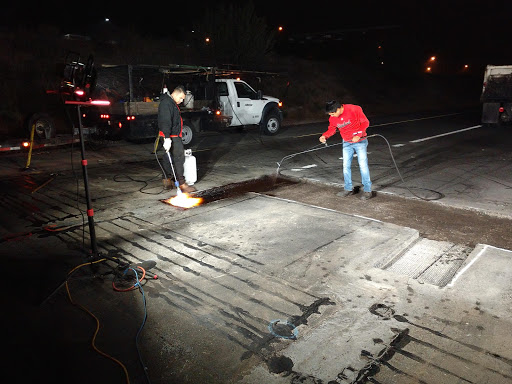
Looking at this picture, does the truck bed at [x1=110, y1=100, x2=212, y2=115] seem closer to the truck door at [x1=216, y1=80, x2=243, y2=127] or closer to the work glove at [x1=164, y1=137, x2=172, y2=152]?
the truck door at [x1=216, y1=80, x2=243, y2=127]

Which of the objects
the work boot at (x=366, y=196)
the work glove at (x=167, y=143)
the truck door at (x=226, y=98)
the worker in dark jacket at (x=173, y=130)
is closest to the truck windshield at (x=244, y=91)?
the truck door at (x=226, y=98)

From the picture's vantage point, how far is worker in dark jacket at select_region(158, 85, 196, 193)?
7.32m

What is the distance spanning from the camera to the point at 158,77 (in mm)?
15234

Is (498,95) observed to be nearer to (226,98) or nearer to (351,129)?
(226,98)

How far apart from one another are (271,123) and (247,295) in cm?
1316

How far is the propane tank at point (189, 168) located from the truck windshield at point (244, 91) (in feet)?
23.9

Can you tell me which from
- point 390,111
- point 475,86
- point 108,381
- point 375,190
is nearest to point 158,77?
point 375,190

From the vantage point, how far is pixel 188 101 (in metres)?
12.9

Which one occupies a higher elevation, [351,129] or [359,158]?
[351,129]

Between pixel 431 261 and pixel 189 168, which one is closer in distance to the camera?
pixel 431 261

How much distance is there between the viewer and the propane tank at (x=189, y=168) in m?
8.14

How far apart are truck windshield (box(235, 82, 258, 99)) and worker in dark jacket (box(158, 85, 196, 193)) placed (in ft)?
24.7

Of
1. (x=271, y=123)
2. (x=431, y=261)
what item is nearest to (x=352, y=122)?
(x=431, y=261)

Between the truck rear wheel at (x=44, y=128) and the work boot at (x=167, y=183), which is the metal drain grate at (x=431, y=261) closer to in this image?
the work boot at (x=167, y=183)
